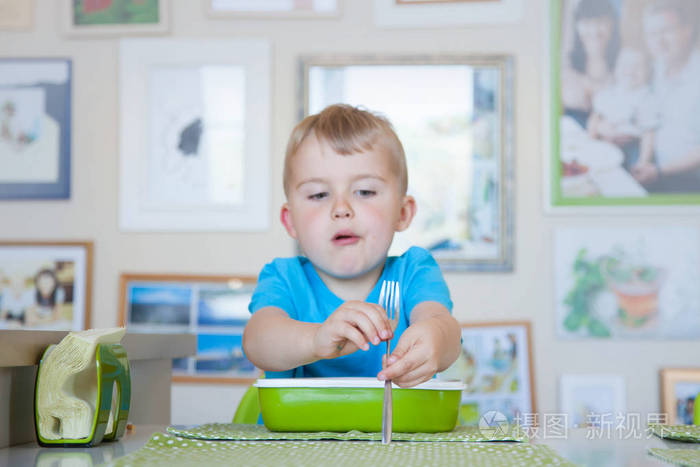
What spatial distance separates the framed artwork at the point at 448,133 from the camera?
2170mm

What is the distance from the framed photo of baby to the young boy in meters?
1.24

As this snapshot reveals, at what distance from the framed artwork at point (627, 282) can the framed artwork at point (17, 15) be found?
175 cm

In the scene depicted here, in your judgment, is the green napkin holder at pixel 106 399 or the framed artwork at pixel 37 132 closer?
the green napkin holder at pixel 106 399

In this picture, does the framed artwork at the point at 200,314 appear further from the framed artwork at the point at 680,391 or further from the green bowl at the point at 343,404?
the green bowl at the point at 343,404

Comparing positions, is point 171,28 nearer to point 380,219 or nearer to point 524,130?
point 524,130

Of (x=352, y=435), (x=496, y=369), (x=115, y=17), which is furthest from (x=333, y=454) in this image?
(x=115, y=17)

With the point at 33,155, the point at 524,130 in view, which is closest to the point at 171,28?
the point at 33,155

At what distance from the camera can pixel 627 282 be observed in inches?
83.8

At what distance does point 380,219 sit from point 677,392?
1.49 metres

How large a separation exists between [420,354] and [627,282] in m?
1.64

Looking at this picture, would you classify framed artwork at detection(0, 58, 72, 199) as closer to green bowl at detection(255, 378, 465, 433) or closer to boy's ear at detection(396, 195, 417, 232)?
boy's ear at detection(396, 195, 417, 232)

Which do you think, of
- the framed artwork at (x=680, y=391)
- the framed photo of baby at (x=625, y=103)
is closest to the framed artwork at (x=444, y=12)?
the framed photo of baby at (x=625, y=103)

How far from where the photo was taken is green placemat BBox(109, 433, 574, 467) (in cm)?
52

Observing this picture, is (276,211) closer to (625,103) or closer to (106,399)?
(625,103)
